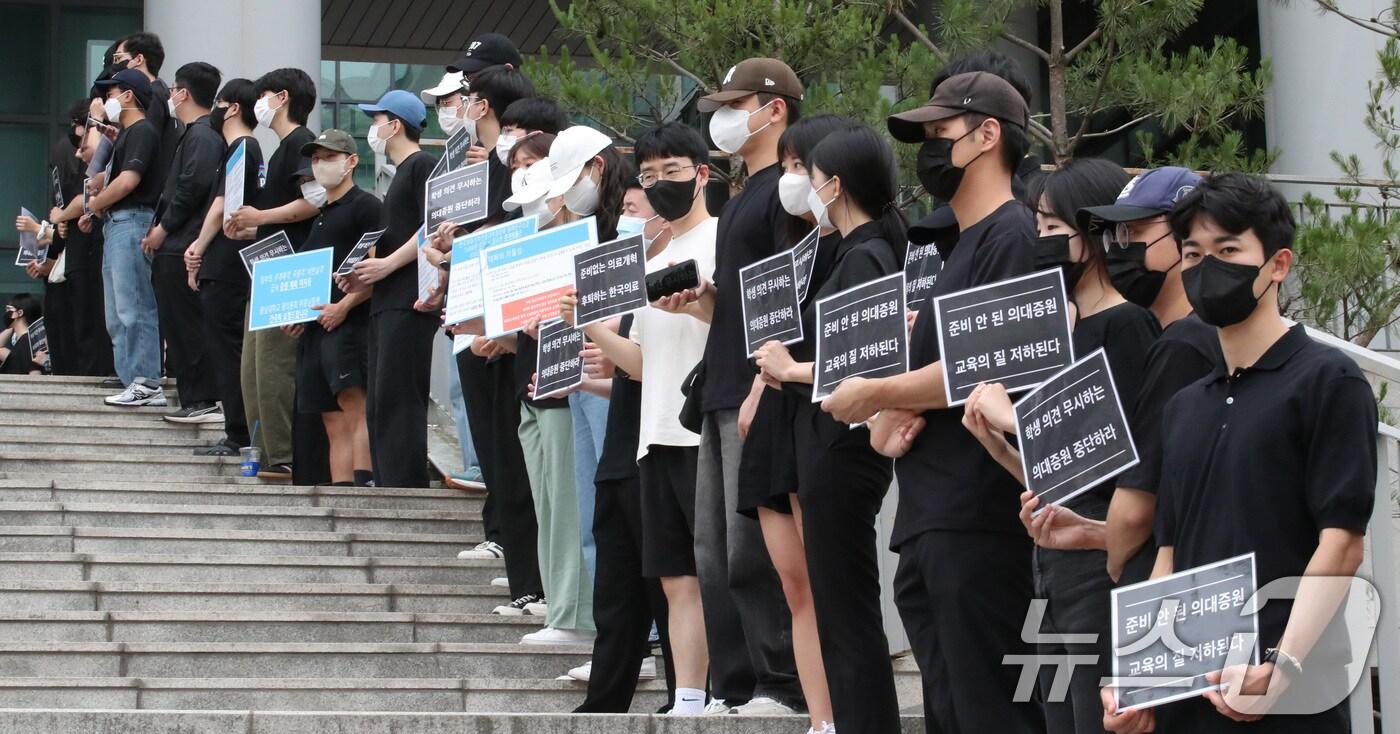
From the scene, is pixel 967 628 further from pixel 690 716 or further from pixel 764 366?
pixel 690 716

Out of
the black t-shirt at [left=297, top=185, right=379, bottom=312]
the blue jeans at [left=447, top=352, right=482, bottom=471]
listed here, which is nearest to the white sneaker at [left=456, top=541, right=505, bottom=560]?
the blue jeans at [left=447, top=352, right=482, bottom=471]

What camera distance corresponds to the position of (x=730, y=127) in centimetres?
634

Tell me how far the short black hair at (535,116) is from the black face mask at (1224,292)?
4527 millimetres

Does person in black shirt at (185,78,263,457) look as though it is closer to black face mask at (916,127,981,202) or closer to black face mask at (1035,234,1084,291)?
black face mask at (916,127,981,202)

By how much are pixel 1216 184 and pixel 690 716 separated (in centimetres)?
269

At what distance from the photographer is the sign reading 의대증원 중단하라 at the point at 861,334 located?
492 centimetres

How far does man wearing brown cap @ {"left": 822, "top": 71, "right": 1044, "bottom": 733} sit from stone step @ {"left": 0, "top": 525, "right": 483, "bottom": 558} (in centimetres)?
467

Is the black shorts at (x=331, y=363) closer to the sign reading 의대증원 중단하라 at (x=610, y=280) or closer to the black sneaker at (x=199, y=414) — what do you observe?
the black sneaker at (x=199, y=414)

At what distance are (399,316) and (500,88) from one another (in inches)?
48.8

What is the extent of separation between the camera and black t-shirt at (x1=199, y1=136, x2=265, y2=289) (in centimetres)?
1062

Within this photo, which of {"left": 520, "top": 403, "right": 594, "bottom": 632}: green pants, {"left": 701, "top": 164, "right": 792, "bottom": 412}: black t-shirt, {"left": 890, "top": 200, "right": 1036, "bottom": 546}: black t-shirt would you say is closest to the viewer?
{"left": 890, "top": 200, "right": 1036, "bottom": 546}: black t-shirt

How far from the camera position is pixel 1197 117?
10.5m

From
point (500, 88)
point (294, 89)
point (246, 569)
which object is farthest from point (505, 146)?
point (294, 89)

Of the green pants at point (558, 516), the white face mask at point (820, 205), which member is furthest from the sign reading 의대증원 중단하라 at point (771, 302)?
the green pants at point (558, 516)
